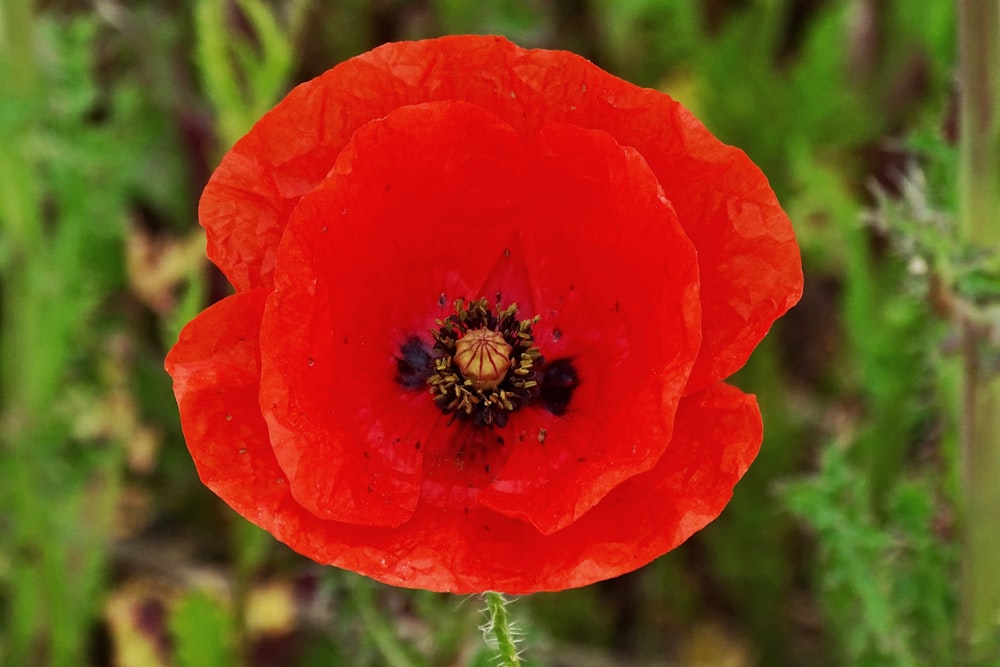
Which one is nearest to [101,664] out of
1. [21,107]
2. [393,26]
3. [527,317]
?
[21,107]

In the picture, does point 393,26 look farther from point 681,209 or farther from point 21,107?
point 681,209

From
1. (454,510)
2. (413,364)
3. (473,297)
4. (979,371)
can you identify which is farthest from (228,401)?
(979,371)

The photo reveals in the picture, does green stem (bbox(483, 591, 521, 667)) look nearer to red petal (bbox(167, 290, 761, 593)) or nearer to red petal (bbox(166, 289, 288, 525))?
red petal (bbox(167, 290, 761, 593))

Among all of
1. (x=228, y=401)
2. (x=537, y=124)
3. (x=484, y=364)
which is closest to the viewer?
(x=228, y=401)

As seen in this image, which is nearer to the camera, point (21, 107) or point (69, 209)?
point (21, 107)

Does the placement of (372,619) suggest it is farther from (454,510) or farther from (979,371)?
(979,371)

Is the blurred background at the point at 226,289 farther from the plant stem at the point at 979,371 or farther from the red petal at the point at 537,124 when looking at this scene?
the red petal at the point at 537,124
